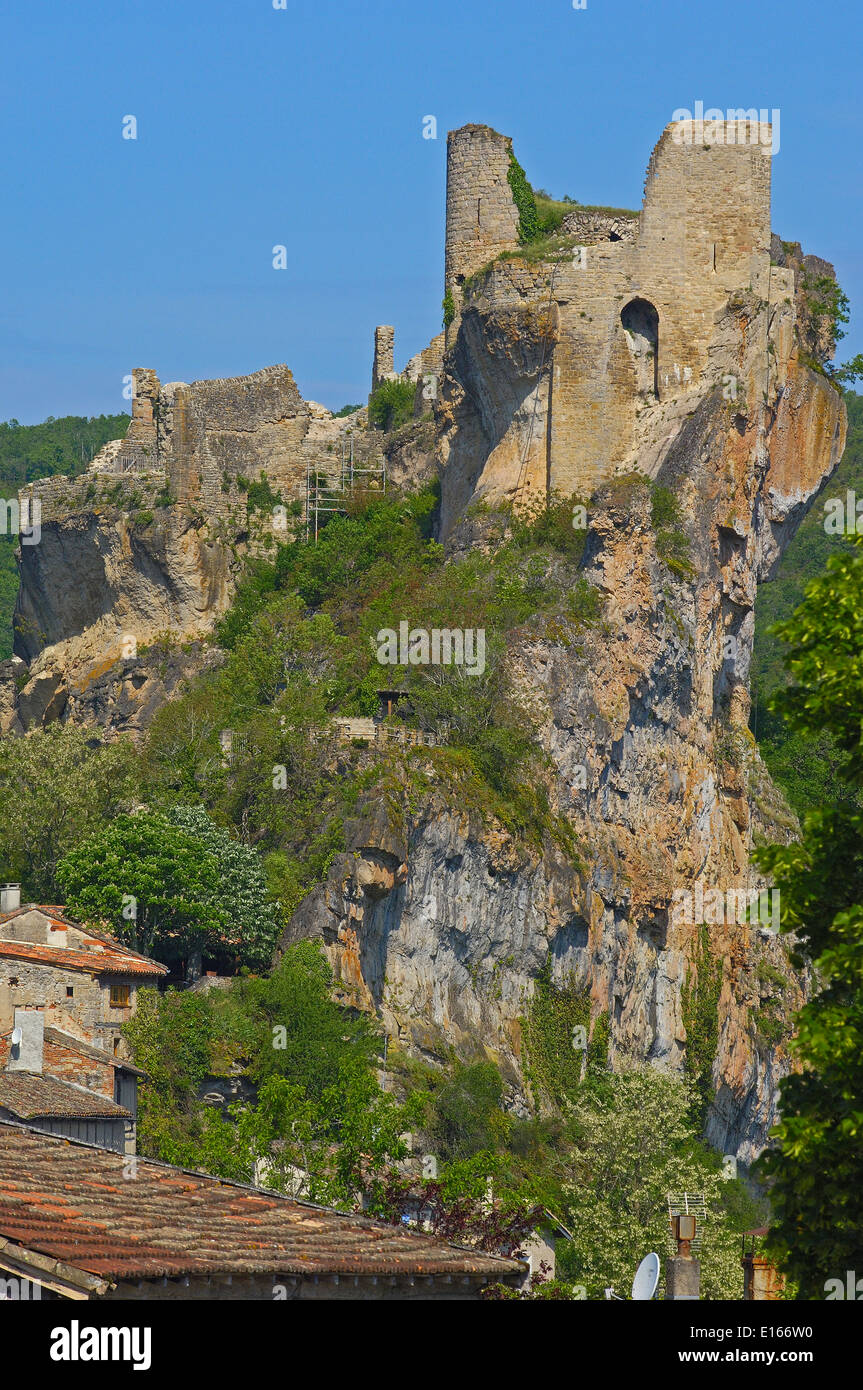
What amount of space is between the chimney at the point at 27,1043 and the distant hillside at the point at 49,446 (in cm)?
8075

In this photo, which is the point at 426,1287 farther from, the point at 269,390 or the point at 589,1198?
the point at 269,390

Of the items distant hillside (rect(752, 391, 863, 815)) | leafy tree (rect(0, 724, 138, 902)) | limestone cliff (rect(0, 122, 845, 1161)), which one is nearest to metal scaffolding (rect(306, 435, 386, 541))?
limestone cliff (rect(0, 122, 845, 1161))

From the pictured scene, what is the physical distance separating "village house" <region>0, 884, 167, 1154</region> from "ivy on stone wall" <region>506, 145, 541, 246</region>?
71.5 ft

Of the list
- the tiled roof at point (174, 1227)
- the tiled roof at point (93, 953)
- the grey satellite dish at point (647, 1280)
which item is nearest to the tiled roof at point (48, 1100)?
the tiled roof at point (93, 953)

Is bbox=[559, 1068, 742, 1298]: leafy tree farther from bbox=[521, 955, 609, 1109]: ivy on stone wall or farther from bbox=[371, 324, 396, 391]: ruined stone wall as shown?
bbox=[371, 324, 396, 391]: ruined stone wall

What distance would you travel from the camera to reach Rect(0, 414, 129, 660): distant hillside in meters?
130

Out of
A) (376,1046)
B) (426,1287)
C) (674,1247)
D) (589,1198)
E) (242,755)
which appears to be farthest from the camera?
(242,755)

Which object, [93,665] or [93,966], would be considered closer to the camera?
[93,966]

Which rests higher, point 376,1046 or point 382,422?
point 382,422

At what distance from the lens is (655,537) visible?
5588cm

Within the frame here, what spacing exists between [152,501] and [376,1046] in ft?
72.8

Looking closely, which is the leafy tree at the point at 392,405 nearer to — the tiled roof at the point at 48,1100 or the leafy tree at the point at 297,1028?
the leafy tree at the point at 297,1028

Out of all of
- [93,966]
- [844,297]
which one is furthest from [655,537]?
[93,966]
